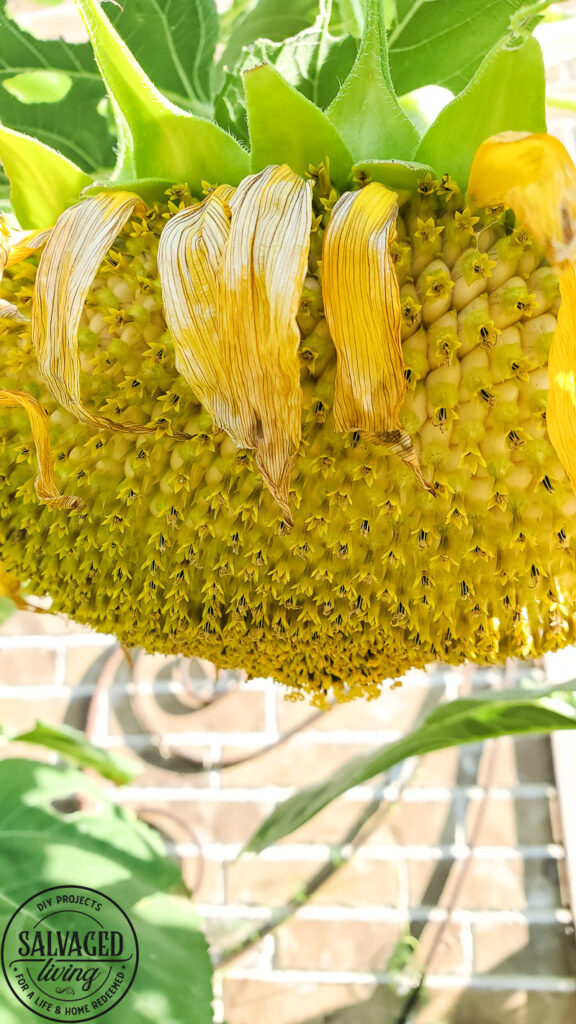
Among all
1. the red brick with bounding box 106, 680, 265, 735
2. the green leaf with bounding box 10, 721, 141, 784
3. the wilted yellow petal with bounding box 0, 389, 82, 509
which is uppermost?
the wilted yellow petal with bounding box 0, 389, 82, 509

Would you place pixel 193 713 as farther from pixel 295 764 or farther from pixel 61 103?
pixel 61 103

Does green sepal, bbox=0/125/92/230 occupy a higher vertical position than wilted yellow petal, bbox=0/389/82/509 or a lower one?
higher

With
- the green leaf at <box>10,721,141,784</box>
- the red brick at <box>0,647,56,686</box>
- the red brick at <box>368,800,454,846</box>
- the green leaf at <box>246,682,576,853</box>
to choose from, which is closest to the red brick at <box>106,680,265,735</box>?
the red brick at <box>0,647,56,686</box>

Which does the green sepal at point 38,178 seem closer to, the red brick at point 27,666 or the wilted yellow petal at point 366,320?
the wilted yellow petal at point 366,320

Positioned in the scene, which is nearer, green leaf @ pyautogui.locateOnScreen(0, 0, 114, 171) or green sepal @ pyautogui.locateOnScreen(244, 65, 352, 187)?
green sepal @ pyautogui.locateOnScreen(244, 65, 352, 187)

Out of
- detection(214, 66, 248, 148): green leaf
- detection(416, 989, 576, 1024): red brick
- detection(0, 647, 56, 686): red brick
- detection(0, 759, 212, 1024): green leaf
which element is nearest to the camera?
detection(214, 66, 248, 148): green leaf

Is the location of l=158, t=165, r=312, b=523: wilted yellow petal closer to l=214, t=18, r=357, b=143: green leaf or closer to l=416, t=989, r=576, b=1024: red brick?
l=214, t=18, r=357, b=143: green leaf

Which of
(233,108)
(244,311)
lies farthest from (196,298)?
(233,108)

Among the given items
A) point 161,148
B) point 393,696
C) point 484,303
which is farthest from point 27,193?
point 393,696
